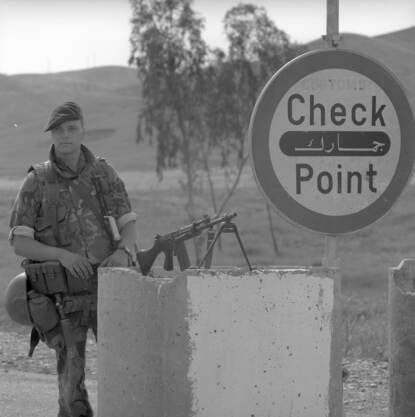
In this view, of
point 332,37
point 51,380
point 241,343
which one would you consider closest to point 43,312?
point 241,343

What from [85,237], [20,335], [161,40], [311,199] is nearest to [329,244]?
[311,199]

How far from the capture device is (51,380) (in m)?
8.84

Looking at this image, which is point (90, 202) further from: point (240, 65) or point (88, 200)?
point (240, 65)

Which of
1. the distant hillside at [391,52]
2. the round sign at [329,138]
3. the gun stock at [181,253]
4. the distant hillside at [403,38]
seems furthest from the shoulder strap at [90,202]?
the distant hillside at [403,38]

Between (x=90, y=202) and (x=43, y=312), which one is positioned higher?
(x=90, y=202)

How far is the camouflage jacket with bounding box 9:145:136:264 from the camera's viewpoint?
20.5 ft

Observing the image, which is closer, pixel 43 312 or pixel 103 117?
pixel 43 312

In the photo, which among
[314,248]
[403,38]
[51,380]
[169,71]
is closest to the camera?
[51,380]

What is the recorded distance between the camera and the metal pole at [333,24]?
207 inches

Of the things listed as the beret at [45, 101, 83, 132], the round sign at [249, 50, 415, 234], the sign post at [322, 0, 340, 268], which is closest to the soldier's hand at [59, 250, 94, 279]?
the beret at [45, 101, 83, 132]

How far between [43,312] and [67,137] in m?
0.96

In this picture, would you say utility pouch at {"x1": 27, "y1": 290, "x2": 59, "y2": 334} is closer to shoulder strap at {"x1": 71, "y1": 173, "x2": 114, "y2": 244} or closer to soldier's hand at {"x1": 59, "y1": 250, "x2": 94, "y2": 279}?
soldier's hand at {"x1": 59, "y1": 250, "x2": 94, "y2": 279}

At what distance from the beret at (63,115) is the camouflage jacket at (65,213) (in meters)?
0.19

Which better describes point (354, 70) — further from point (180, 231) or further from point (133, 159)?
point (133, 159)
